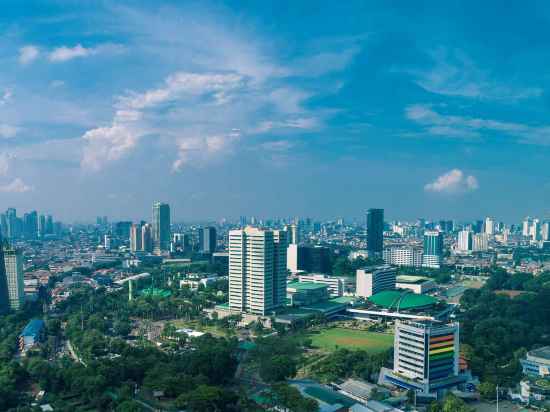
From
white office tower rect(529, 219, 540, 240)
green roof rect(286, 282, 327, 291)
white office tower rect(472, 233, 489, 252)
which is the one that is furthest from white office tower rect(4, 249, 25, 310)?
white office tower rect(529, 219, 540, 240)

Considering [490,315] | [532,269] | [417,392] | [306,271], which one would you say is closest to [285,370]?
[417,392]

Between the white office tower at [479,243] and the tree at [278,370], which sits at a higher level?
the tree at [278,370]

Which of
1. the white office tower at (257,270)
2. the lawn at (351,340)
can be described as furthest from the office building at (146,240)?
the lawn at (351,340)

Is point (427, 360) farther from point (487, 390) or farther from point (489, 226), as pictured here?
point (489, 226)

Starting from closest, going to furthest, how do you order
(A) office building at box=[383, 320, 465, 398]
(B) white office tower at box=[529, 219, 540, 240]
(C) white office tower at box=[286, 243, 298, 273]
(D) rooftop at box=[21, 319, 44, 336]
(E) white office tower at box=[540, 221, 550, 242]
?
(A) office building at box=[383, 320, 465, 398]
(D) rooftop at box=[21, 319, 44, 336]
(C) white office tower at box=[286, 243, 298, 273]
(E) white office tower at box=[540, 221, 550, 242]
(B) white office tower at box=[529, 219, 540, 240]

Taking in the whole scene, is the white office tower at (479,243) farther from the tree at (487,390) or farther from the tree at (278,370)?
the tree at (278,370)

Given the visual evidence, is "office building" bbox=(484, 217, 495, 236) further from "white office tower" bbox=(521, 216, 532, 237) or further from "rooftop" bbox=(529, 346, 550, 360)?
"rooftop" bbox=(529, 346, 550, 360)
